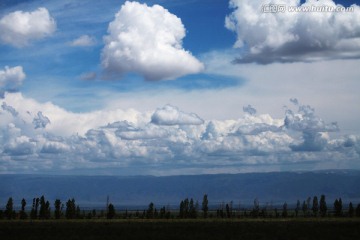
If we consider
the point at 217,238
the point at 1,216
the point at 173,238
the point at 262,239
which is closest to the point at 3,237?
the point at 173,238

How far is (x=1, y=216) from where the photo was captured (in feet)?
635

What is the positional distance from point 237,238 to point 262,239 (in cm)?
381

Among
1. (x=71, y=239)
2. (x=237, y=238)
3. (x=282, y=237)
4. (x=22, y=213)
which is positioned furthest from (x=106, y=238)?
(x=22, y=213)

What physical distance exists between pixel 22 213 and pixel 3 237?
118 meters

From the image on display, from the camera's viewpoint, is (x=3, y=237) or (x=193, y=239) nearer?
(x=193, y=239)

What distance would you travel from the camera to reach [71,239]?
77688 mm

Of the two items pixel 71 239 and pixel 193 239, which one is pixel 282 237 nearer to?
pixel 193 239

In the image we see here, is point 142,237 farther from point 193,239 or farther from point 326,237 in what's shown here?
point 326,237

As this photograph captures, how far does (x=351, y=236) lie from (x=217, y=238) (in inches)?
786

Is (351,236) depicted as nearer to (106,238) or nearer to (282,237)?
(282,237)

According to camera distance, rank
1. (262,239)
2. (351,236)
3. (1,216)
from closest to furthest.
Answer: (262,239) < (351,236) < (1,216)

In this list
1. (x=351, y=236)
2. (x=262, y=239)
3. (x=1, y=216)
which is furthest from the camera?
(x=1, y=216)

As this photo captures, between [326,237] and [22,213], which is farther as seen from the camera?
[22,213]

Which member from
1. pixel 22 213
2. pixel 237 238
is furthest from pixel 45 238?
pixel 22 213
